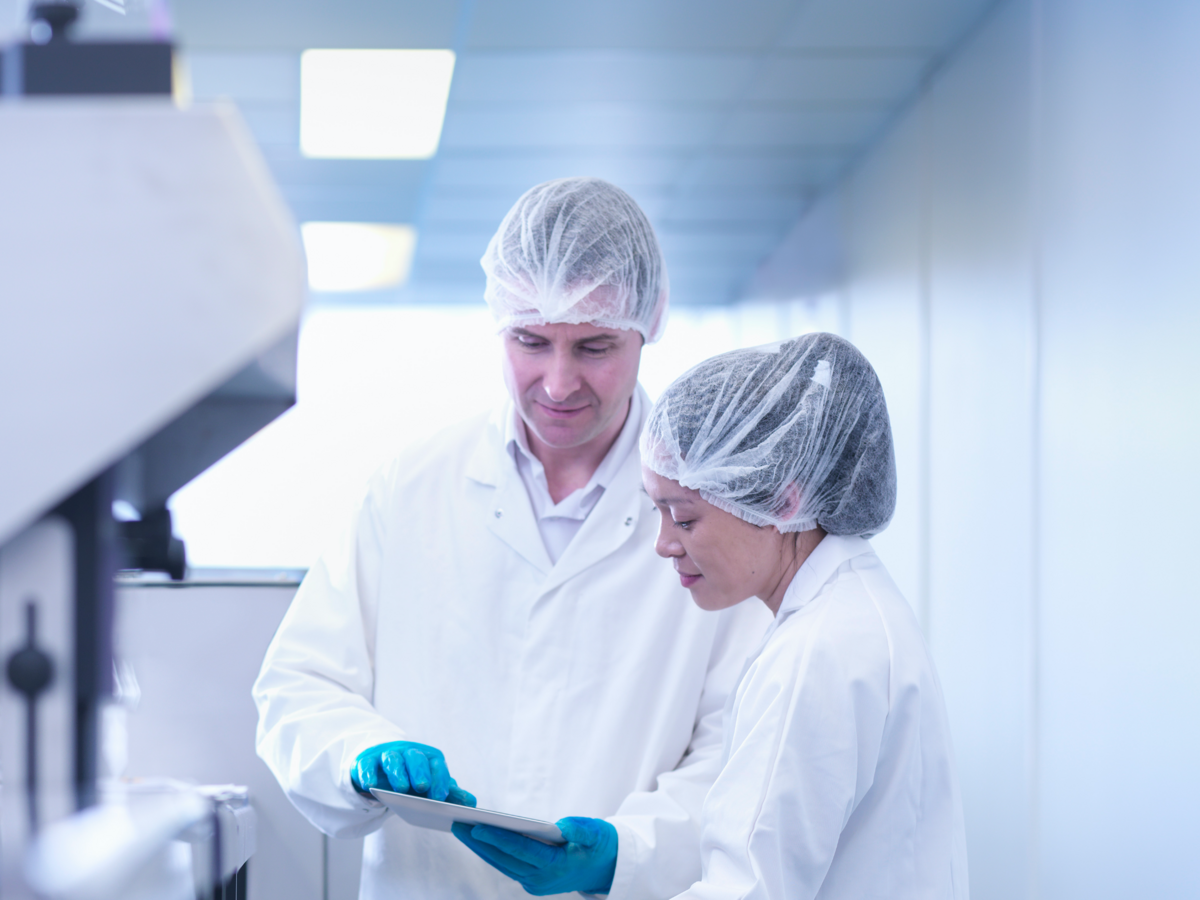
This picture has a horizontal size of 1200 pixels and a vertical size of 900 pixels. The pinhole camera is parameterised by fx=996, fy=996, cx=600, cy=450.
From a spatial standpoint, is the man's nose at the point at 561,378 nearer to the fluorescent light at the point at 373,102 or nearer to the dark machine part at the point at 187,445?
the dark machine part at the point at 187,445

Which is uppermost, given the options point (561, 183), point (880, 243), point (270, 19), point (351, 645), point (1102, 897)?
point (270, 19)

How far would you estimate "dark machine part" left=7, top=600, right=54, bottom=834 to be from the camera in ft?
1.68

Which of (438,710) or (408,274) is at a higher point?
(408,274)

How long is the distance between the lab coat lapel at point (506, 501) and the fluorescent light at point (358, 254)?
3734 millimetres

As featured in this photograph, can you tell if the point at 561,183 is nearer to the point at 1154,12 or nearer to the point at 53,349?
the point at 53,349

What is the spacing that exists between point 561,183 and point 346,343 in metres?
5.39

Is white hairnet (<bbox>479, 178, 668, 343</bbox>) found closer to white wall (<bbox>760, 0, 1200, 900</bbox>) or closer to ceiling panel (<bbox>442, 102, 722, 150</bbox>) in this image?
white wall (<bbox>760, 0, 1200, 900</bbox>)

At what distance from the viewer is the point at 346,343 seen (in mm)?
6477

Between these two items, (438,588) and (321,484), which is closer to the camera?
(438,588)

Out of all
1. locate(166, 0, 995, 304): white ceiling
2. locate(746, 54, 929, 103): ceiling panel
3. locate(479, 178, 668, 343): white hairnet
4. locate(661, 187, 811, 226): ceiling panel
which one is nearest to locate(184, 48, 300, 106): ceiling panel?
locate(166, 0, 995, 304): white ceiling

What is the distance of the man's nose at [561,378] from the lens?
124 centimetres

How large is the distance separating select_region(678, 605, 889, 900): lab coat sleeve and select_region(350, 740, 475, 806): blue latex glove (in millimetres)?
315

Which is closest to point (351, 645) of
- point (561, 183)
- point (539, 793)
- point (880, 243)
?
point (539, 793)

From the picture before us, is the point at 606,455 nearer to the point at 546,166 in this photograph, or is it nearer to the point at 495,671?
the point at 495,671
